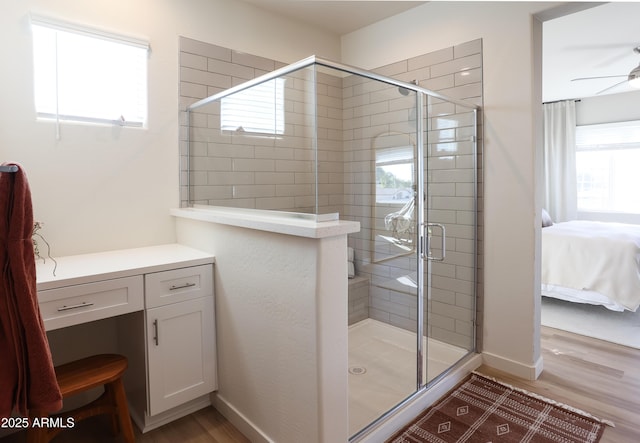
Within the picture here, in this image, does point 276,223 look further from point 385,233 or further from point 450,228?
point 450,228

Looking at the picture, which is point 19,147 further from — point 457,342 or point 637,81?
point 637,81

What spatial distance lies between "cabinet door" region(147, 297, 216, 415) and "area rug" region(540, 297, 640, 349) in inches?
117

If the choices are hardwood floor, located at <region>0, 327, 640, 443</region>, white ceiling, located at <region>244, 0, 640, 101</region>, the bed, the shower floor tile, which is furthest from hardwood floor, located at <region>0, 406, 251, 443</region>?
the bed

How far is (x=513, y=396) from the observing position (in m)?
2.26

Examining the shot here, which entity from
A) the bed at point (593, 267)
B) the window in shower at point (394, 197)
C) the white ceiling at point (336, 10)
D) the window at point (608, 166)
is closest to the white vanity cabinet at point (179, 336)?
the window in shower at point (394, 197)

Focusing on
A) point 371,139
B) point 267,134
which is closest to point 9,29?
point 267,134

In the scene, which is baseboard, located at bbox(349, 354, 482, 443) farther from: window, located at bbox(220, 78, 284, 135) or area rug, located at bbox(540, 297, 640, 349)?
window, located at bbox(220, 78, 284, 135)

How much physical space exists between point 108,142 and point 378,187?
1.76 m

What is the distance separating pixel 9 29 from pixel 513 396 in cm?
341

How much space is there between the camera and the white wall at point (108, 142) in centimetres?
196

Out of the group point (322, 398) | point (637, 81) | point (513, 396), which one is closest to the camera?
point (322, 398)

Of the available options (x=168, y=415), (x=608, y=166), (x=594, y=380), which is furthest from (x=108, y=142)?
(x=608, y=166)

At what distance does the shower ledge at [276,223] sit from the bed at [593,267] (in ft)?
10.6

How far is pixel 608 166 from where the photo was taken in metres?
6.29
